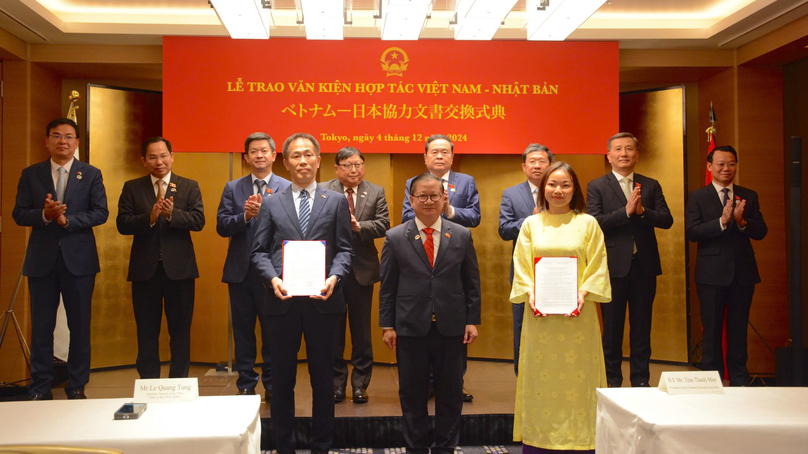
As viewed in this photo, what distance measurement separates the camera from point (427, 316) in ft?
10.0

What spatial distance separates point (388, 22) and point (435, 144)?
863 mm

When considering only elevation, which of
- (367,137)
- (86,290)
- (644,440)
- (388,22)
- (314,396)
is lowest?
(314,396)

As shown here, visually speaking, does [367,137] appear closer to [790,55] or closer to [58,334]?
[58,334]

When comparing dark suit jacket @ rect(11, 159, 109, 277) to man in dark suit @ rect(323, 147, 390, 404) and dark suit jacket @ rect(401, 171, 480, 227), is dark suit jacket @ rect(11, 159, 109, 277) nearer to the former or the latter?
man in dark suit @ rect(323, 147, 390, 404)

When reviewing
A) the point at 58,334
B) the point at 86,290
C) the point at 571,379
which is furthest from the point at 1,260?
the point at 571,379

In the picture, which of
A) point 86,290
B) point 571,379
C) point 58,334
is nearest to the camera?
point 571,379

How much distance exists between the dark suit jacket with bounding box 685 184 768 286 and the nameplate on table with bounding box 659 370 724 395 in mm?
2110

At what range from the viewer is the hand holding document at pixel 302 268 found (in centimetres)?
303

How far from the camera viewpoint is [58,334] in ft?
16.3

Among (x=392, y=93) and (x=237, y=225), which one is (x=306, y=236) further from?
(x=392, y=93)

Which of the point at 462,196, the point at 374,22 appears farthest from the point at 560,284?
the point at 374,22

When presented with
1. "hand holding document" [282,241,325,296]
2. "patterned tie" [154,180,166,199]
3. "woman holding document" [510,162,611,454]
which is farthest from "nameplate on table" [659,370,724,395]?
"patterned tie" [154,180,166,199]

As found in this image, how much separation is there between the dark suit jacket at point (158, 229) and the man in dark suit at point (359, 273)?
950mm

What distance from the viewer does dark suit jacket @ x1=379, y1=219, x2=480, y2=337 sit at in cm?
306
